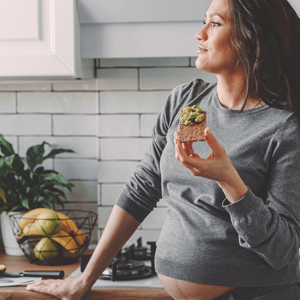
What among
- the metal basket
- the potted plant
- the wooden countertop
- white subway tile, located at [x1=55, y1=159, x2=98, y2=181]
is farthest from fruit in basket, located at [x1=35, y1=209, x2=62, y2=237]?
white subway tile, located at [x1=55, y1=159, x2=98, y2=181]

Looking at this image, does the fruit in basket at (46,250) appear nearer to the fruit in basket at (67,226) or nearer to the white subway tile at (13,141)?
the fruit in basket at (67,226)

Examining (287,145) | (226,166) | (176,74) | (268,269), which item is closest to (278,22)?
(287,145)

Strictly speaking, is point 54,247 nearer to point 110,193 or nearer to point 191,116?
point 110,193

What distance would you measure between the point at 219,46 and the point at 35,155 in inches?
36.5

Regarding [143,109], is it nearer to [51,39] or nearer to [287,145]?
[51,39]

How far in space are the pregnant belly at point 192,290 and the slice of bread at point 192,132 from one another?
0.35m

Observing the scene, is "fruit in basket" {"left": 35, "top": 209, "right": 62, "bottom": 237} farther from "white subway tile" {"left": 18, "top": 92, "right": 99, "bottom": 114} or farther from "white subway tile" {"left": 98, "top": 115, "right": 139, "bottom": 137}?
"white subway tile" {"left": 18, "top": 92, "right": 99, "bottom": 114}

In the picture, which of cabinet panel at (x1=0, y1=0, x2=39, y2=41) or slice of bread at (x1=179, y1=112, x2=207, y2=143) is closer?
slice of bread at (x1=179, y1=112, x2=207, y2=143)

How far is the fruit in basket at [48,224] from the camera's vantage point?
1.22 metres

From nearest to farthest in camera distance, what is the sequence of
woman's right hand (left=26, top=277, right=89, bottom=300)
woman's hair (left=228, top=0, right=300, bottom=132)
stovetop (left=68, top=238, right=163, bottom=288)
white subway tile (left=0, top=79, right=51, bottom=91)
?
woman's hair (left=228, top=0, right=300, bottom=132) < woman's right hand (left=26, top=277, right=89, bottom=300) < stovetop (left=68, top=238, right=163, bottom=288) < white subway tile (left=0, top=79, right=51, bottom=91)

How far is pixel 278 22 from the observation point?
80 cm

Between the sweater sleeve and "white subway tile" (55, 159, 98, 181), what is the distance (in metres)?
0.94

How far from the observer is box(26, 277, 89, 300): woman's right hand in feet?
3.14

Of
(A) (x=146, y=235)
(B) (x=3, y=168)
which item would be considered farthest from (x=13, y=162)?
(A) (x=146, y=235)
